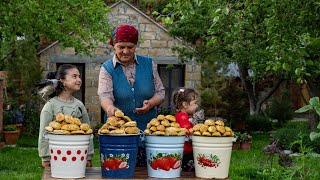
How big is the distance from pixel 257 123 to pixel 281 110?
7.24 feet

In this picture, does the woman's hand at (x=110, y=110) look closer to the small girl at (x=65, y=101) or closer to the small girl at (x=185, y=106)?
the small girl at (x=65, y=101)

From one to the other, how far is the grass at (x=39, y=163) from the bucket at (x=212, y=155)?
1689mm

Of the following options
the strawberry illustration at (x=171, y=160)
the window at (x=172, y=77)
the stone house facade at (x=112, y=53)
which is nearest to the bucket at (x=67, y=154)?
the strawberry illustration at (x=171, y=160)

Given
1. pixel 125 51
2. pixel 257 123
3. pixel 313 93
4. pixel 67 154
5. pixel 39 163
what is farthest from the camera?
pixel 257 123

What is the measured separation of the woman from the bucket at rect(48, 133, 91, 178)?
57 centimetres

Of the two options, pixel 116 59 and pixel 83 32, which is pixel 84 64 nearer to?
pixel 83 32

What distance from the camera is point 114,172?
146 inches

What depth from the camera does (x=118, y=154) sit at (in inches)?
144

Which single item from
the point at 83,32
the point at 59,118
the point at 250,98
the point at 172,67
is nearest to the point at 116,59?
the point at 59,118

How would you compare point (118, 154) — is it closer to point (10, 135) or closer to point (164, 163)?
point (164, 163)

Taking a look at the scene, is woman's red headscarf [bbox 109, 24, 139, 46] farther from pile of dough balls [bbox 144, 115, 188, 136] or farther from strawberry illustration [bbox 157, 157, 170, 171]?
strawberry illustration [bbox 157, 157, 170, 171]

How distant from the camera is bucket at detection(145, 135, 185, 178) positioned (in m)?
3.72

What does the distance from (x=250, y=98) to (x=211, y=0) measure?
11.4 meters

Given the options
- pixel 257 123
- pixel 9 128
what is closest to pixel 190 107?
pixel 9 128
